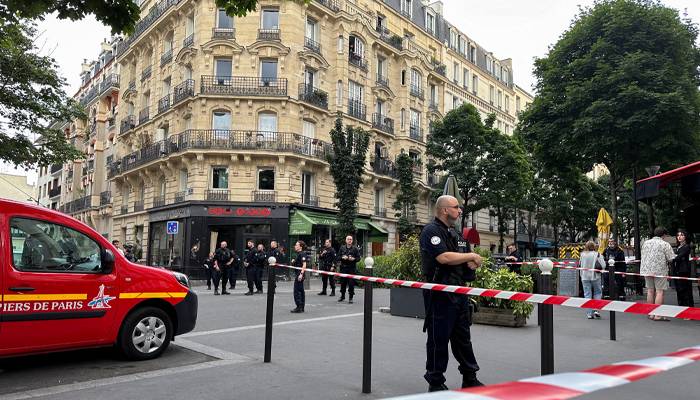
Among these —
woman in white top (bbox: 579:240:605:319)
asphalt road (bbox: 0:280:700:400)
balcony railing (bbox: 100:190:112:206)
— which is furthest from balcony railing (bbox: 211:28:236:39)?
woman in white top (bbox: 579:240:605:319)

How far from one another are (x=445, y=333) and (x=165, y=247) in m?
28.8

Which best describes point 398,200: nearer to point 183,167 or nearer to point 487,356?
point 183,167

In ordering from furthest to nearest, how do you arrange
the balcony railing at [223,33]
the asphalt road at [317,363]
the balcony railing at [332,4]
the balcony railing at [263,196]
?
1. the balcony railing at [332,4]
2. the balcony railing at [223,33]
3. the balcony railing at [263,196]
4. the asphalt road at [317,363]

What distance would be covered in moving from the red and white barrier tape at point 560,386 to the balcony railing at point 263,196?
2695 cm

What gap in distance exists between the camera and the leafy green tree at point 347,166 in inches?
933

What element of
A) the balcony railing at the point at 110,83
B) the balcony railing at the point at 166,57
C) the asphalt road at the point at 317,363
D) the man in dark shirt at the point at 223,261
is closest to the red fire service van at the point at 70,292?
the asphalt road at the point at 317,363

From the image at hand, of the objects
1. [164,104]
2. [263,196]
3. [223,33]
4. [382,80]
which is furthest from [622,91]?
[164,104]

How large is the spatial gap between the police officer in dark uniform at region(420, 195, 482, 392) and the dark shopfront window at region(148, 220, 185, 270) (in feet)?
77.2

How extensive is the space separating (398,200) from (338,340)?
2546 centimetres

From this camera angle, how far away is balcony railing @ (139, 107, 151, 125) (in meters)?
34.4

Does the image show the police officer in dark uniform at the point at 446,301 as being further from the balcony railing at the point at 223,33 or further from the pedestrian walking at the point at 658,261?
the balcony railing at the point at 223,33

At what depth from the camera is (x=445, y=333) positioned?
460 cm

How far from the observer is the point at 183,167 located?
1177 inches

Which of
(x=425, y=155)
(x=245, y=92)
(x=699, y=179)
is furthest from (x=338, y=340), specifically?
(x=425, y=155)
